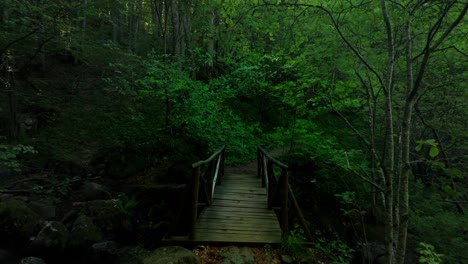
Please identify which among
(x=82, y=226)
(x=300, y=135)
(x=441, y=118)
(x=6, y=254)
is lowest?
(x=6, y=254)

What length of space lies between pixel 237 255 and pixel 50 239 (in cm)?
462

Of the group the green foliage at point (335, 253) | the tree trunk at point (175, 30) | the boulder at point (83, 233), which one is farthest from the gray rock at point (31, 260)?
the tree trunk at point (175, 30)

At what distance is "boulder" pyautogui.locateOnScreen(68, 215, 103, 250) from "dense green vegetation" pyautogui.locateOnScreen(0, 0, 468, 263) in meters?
1.92

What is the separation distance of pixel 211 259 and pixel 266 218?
1.83m

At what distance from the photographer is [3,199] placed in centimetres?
726

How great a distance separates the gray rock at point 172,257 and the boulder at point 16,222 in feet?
14.3

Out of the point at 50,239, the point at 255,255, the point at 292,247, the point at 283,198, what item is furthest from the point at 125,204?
the point at 292,247

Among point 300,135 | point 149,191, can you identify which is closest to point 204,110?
point 149,191

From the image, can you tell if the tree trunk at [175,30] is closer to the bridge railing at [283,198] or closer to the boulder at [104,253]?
the bridge railing at [283,198]

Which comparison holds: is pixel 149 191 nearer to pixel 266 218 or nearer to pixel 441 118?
pixel 266 218

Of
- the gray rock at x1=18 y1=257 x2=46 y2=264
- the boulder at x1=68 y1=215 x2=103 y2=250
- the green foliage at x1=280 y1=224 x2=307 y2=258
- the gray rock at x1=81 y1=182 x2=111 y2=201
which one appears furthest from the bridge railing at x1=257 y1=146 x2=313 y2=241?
the gray rock at x1=18 y1=257 x2=46 y2=264

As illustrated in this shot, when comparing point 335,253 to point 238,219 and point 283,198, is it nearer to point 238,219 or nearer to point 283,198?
point 283,198

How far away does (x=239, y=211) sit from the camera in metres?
6.08

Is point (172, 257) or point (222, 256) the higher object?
point (172, 257)
